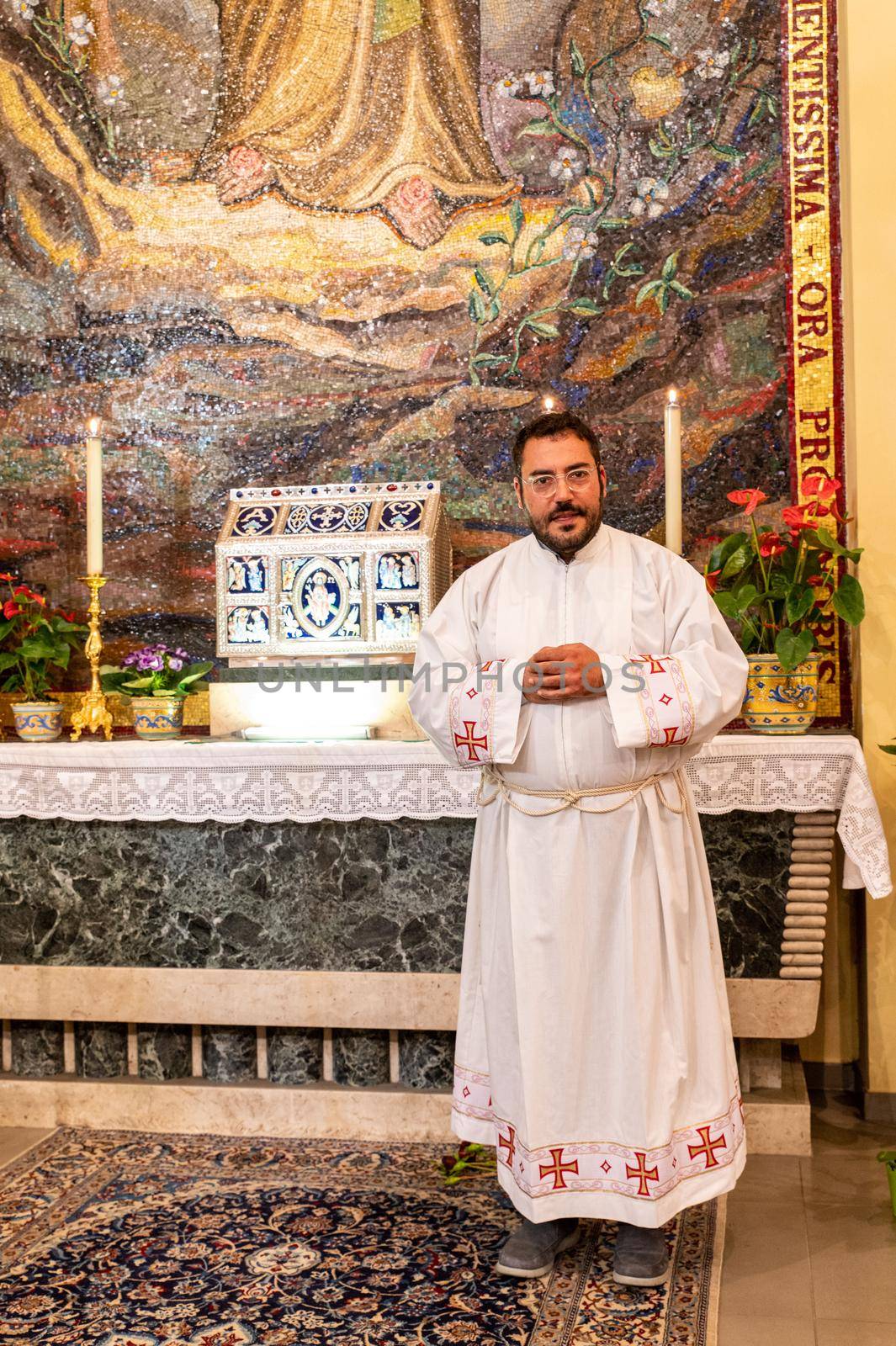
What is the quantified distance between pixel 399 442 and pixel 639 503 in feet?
3.20

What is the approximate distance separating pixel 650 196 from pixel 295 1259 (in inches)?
153

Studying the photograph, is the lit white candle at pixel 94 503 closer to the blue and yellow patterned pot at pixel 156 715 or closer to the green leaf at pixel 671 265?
the blue and yellow patterned pot at pixel 156 715

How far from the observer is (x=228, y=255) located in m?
5.19

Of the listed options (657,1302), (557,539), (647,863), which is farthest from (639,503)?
(657,1302)

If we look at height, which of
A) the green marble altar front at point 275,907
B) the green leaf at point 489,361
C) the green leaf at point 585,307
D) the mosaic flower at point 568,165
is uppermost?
the mosaic flower at point 568,165

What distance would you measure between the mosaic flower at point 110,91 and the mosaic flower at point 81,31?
0.57 feet

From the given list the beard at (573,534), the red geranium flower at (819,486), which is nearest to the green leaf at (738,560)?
the red geranium flower at (819,486)

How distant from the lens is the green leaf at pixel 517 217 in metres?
5.00

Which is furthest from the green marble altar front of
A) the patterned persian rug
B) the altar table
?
the patterned persian rug

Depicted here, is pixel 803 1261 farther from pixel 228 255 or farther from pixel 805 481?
pixel 228 255

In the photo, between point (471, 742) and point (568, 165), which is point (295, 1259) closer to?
point (471, 742)

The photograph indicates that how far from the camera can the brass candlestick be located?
455 cm

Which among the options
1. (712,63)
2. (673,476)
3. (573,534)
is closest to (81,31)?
(712,63)

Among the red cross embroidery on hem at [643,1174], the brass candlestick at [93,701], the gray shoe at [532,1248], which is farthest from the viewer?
the brass candlestick at [93,701]
